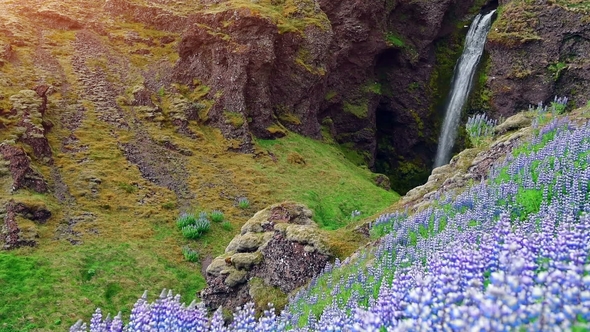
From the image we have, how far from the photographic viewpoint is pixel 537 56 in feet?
111

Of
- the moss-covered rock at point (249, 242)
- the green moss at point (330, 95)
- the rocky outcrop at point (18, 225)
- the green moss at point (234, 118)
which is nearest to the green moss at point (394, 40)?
the green moss at point (330, 95)

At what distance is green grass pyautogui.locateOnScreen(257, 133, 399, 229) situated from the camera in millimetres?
22766

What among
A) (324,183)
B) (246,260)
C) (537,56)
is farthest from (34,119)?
(537,56)

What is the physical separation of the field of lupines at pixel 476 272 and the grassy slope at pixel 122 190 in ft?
9.88

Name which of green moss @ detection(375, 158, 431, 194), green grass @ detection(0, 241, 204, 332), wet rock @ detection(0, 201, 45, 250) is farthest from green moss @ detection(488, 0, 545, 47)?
wet rock @ detection(0, 201, 45, 250)

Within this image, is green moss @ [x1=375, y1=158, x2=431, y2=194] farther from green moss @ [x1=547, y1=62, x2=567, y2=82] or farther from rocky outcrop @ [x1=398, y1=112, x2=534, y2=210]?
rocky outcrop @ [x1=398, y1=112, x2=534, y2=210]

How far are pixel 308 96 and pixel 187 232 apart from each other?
58.1ft

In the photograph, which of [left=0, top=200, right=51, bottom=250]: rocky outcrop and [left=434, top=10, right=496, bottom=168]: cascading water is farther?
[left=434, top=10, right=496, bottom=168]: cascading water

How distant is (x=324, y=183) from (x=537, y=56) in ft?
65.2

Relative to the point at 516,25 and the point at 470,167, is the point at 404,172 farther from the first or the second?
the point at 470,167

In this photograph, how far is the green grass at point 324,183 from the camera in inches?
896

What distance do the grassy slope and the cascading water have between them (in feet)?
34.0

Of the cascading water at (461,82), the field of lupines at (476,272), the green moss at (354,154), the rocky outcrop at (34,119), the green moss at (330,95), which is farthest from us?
the cascading water at (461,82)

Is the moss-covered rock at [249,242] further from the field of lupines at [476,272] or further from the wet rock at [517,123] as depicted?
the wet rock at [517,123]
